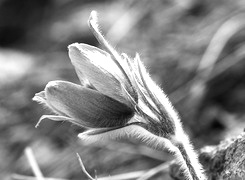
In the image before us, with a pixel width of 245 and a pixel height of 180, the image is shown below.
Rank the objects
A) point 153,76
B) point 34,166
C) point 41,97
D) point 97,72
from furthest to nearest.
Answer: point 153,76 < point 34,166 < point 41,97 < point 97,72

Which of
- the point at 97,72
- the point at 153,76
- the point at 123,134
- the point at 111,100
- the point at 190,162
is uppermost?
the point at 153,76

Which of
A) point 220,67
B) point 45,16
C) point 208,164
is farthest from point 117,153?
point 45,16

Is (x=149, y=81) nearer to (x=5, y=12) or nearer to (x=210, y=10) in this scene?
(x=210, y=10)

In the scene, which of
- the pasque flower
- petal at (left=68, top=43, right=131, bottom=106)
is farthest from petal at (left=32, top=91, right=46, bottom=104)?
petal at (left=68, top=43, right=131, bottom=106)

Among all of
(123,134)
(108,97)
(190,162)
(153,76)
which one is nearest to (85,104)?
(108,97)

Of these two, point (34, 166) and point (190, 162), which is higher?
point (34, 166)

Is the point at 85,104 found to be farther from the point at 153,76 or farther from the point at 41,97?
the point at 153,76

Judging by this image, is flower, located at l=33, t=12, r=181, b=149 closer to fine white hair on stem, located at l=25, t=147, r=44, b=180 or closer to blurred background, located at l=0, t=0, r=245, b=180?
blurred background, located at l=0, t=0, r=245, b=180
